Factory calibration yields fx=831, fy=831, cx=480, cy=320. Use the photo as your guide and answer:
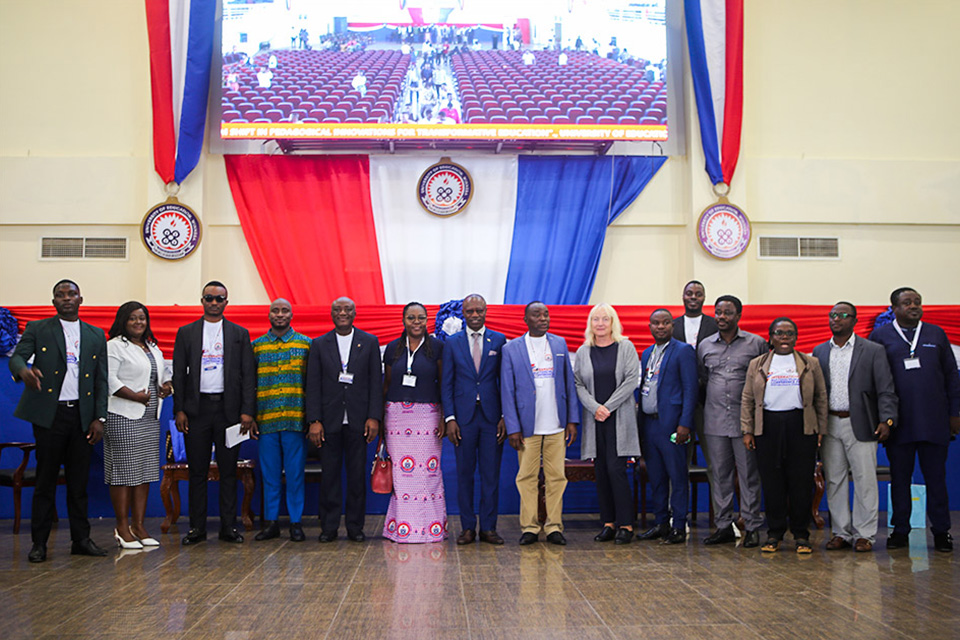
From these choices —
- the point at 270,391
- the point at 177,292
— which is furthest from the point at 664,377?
the point at 177,292

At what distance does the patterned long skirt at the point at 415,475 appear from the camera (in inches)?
204

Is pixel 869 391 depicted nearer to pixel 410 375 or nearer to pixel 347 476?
pixel 410 375

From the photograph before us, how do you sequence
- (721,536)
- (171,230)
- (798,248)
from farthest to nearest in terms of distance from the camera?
(798,248) < (171,230) < (721,536)

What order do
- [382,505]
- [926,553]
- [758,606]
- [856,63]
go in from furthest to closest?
1. [856,63]
2. [382,505]
3. [926,553]
4. [758,606]

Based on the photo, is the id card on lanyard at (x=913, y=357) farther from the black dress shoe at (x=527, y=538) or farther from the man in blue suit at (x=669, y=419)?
the black dress shoe at (x=527, y=538)

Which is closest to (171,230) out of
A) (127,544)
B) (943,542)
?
(127,544)

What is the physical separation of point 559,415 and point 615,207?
3.92 meters

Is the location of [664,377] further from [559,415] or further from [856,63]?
[856,63]

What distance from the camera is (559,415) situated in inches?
203

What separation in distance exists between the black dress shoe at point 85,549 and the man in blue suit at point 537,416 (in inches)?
96.6

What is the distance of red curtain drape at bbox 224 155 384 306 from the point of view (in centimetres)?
832

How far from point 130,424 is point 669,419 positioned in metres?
3.24

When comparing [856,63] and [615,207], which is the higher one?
[856,63]

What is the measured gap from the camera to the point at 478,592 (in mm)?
3703
